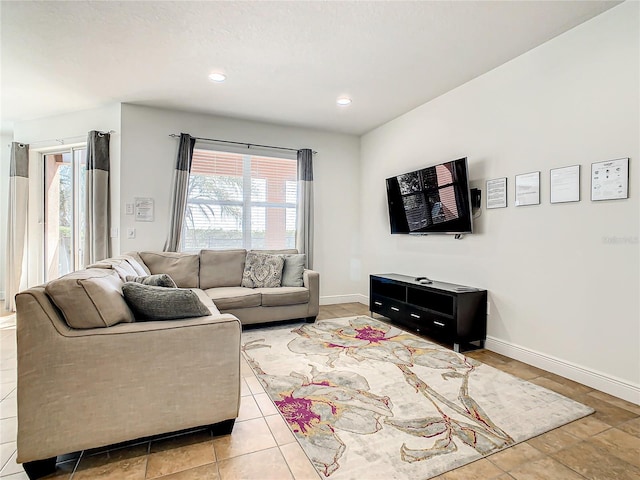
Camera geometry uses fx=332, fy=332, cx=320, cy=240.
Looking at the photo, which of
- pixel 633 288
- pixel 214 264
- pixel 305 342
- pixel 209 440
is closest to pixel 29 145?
pixel 214 264

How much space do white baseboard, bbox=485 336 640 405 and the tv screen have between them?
3.72 ft

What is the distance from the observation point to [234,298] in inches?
142

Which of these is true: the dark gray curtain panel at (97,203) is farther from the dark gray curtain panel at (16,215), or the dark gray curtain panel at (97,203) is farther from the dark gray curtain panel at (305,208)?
the dark gray curtain panel at (305,208)

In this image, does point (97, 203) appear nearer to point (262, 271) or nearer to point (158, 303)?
point (262, 271)

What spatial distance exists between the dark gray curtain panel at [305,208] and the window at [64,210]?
289cm

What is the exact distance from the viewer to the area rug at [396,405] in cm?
164

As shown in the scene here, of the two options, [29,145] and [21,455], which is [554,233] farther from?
[29,145]

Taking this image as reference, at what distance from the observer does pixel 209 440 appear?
1.76 m

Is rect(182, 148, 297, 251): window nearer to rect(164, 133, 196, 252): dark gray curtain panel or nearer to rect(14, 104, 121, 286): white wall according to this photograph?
rect(164, 133, 196, 252): dark gray curtain panel

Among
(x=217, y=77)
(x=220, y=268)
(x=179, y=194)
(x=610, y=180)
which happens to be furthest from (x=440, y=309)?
(x=179, y=194)

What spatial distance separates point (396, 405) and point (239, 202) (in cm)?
343

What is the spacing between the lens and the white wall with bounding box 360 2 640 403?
2250 mm

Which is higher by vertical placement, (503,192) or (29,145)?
(29,145)

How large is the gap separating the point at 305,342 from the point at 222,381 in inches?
64.4
